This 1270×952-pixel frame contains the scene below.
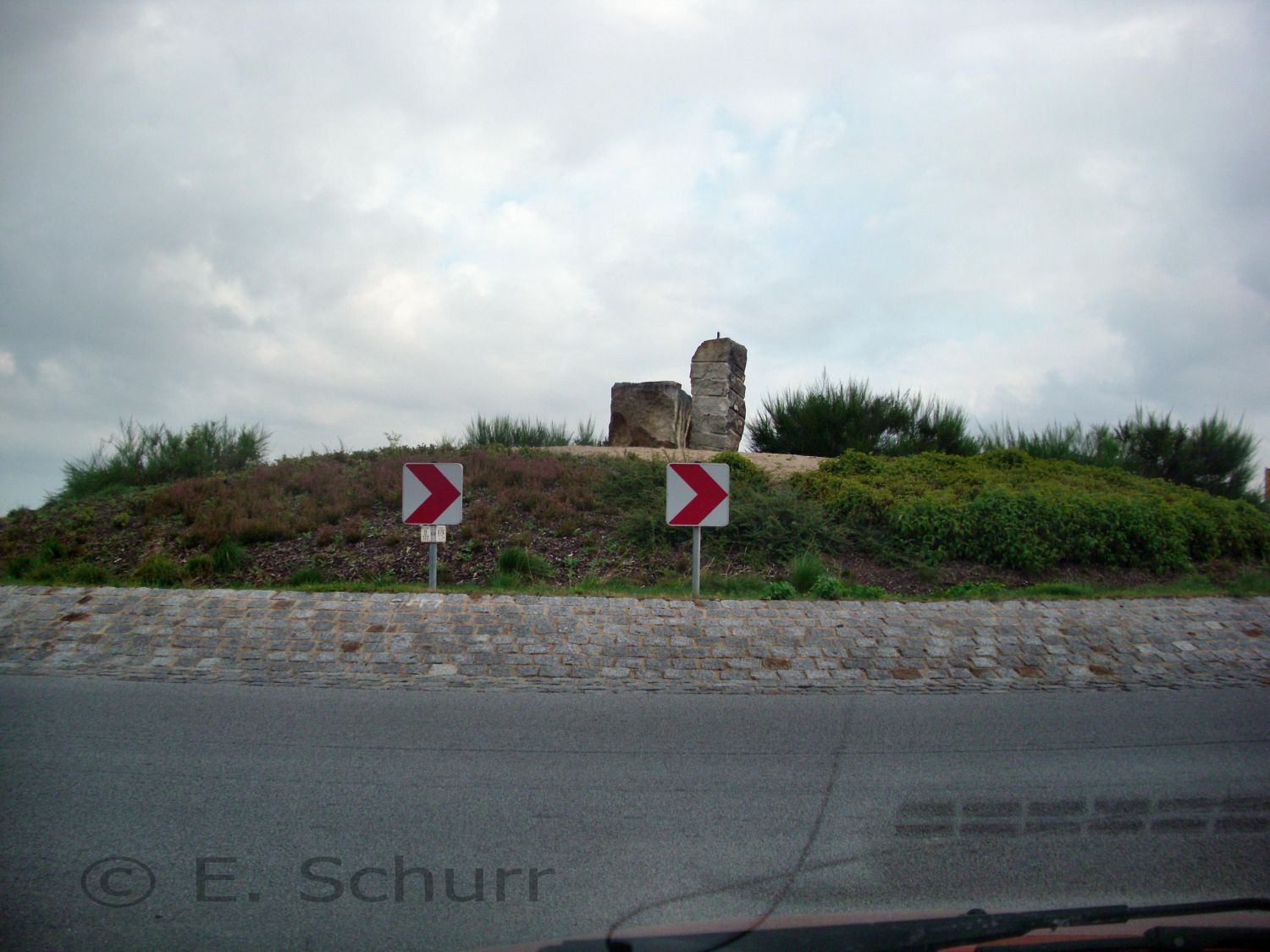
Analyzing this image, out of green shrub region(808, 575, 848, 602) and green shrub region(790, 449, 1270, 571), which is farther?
green shrub region(790, 449, 1270, 571)

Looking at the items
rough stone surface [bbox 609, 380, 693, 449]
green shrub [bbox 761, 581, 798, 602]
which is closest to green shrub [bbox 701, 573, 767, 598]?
green shrub [bbox 761, 581, 798, 602]

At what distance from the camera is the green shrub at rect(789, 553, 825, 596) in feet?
35.8

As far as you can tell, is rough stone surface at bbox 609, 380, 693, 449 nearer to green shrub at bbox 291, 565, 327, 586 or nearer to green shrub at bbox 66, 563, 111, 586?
green shrub at bbox 291, 565, 327, 586

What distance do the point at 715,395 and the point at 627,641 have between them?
1063cm

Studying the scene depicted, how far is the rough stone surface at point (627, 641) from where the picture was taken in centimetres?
845

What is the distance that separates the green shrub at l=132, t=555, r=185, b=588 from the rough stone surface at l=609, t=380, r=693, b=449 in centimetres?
965

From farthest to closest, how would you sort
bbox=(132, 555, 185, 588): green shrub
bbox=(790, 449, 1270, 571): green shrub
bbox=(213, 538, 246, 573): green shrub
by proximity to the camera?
bbox=(790, 449, 1270, 571): green shrub
bbox=(213, 538, 246, 573): green shrub
bbox=(132, 555, 185, 588): green shrub

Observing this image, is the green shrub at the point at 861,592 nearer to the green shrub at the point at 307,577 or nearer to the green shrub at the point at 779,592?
the green shrub at the point at 779,592

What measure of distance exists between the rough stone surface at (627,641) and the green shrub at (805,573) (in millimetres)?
1067

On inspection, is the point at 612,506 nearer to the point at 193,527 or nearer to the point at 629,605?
the point at 629,605

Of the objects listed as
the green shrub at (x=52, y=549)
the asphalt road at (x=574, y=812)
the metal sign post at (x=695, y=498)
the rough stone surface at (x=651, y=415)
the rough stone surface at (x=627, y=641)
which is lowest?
the asphalt road at (x=574, y=812)

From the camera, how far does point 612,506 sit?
14.2m

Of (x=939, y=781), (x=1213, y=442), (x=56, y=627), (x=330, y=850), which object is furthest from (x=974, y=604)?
(x=1213, y=442)

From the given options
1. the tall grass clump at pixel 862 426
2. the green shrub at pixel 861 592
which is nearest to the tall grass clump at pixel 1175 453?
the tall grass clump at pixel 862 426
